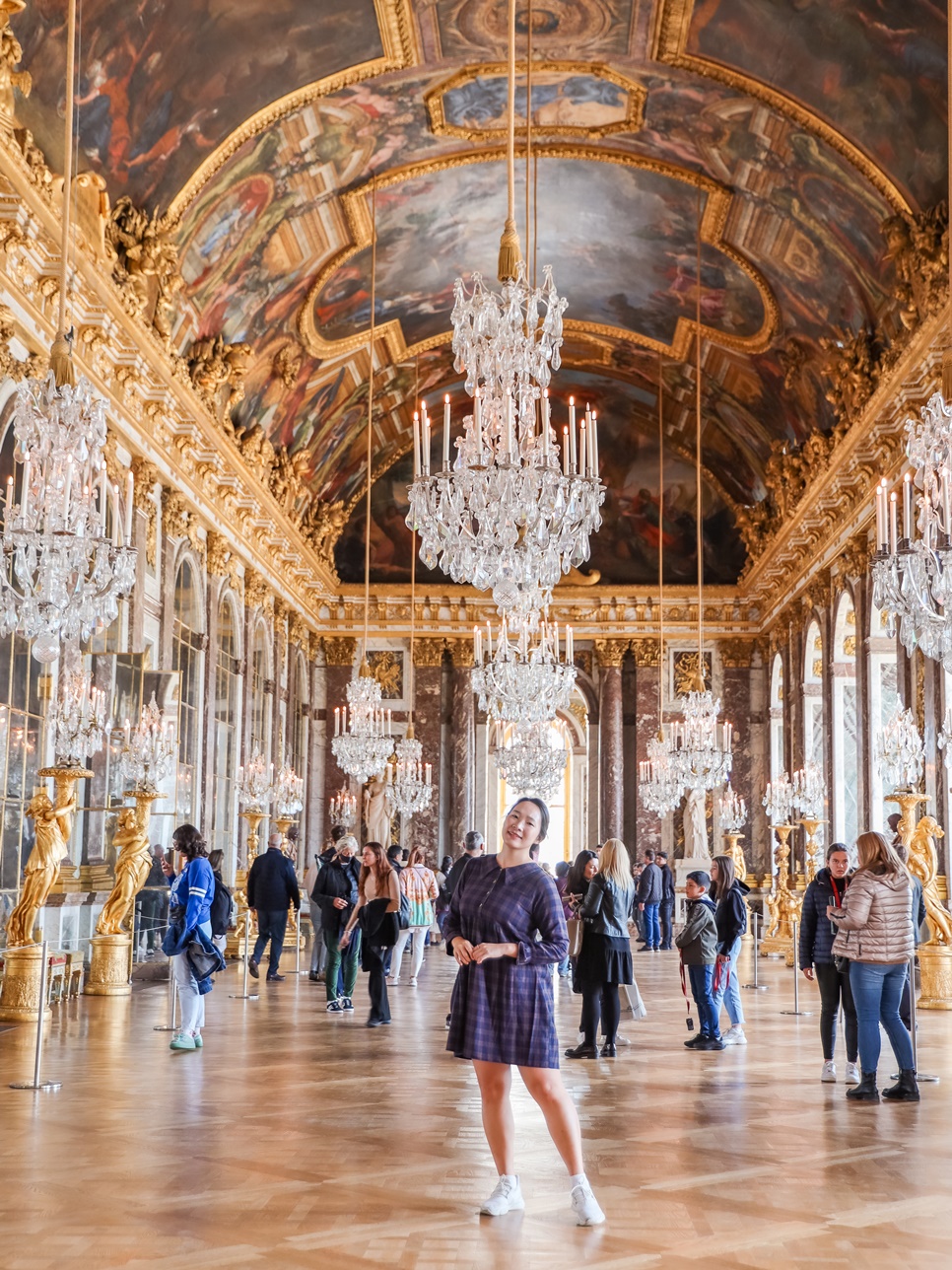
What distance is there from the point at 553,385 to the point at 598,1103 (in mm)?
22027

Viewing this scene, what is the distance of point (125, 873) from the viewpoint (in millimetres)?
12945

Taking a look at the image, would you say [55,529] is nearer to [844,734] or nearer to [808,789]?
[808,789]

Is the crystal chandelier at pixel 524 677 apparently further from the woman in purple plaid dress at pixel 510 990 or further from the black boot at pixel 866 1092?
the woman in purple plaid dress at pixel 510 990

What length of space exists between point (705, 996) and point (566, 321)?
16.5 m

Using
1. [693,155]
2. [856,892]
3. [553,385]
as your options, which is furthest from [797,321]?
[856,892]

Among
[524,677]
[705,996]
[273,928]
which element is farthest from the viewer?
[273,928]

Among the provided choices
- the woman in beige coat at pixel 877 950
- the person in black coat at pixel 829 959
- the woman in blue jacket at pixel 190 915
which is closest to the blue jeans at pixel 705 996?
the person in black coat at pixel 829 959

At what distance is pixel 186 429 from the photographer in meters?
17.6

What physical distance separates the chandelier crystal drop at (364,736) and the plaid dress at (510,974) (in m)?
14.2

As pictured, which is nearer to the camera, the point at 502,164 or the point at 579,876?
the point at 579,876

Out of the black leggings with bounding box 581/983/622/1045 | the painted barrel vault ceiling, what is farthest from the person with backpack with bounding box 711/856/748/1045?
the painted barrel vault ceiling

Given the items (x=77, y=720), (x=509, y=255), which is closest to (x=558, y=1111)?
(x=509, y=255)

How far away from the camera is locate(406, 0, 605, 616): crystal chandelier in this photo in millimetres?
8469

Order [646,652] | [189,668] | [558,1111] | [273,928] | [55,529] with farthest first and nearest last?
[646,652] → [189,668] → [273,928] → [55,529] → [558,1111]
